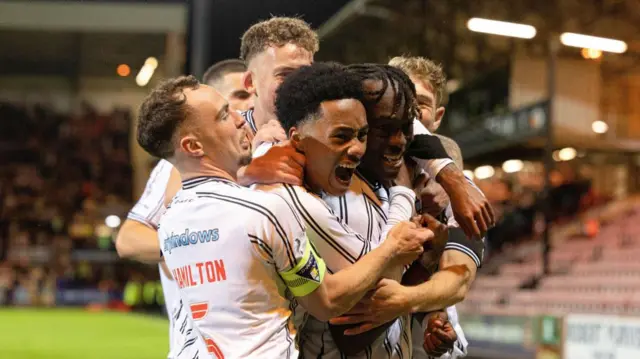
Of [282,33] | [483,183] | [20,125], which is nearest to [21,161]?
[20,125]

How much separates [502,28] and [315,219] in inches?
580

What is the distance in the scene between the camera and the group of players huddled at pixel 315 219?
7.41 feet

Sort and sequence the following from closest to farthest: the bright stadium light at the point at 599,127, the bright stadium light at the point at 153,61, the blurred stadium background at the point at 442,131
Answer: the blurred stadium background at the point at 442,131 < the bright stadium light at the point at 599,127 < the bright stadium light at the point at 153,61

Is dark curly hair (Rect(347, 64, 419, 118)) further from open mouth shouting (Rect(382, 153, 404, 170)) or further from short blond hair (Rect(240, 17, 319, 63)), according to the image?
short blond hair (Rect(240, 17, 319, 63))

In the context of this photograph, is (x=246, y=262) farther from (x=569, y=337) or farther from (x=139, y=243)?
(x=569, y=337)

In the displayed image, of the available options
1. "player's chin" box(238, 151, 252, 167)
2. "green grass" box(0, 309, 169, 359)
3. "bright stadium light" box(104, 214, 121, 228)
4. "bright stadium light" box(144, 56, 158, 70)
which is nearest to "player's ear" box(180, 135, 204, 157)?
"player's chin" box(238, 151, 252, 167)

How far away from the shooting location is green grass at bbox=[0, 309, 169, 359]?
9727 millimetres

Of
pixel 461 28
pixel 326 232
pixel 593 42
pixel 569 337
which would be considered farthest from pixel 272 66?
pixel 593 42

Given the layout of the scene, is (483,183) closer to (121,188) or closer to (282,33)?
(121,188)

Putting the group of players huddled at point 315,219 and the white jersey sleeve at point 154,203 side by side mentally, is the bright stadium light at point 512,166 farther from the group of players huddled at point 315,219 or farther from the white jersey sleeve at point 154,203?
the group of players huddled at point 315,219

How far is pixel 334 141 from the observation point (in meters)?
2.32

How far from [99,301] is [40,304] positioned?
4.99 feet

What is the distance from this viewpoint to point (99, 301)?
24312mm

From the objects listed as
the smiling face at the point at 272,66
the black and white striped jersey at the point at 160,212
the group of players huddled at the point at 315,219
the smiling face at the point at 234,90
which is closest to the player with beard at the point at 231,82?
the smiling face at the point at 234,90
